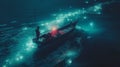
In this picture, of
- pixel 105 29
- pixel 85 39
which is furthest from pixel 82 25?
pixel 85 39

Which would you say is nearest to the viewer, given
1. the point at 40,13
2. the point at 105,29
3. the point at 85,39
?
the point at 85,39

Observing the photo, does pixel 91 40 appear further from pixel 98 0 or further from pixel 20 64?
pixel 98 0

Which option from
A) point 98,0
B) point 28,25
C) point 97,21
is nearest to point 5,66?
point 28,25

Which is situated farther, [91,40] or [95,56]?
[91,40]

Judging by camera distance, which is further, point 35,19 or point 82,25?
point 35,19

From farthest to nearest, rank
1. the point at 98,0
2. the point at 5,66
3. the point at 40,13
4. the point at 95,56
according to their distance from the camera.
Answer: the point at 98,0
the point at 40,13
the point at 95,56
the point at 5,66

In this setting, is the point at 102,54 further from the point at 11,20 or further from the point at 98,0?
the point at 98,0
